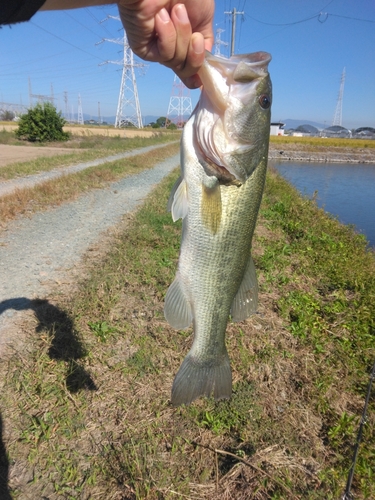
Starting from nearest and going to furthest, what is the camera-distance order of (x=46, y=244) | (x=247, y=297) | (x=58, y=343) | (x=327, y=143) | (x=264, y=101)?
(x=264, y=101) < (x=247, y=297) < (x=58, y=343) < (x=46, y=244) < (x=327, y=143)

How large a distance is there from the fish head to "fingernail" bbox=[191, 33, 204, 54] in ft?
0.20

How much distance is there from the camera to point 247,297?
219 cm

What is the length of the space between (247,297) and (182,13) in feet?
5.08

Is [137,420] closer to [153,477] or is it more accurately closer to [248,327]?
[153,477]

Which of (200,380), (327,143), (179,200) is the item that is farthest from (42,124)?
(327,143)

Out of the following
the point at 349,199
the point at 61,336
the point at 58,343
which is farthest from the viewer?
the point at 349,199

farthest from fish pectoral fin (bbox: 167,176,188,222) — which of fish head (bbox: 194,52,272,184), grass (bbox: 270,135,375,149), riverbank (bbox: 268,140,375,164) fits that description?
grass (bbox: 270,135,375,149)

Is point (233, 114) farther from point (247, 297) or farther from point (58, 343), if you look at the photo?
point (58, 343)

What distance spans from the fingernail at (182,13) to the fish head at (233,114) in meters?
0.20

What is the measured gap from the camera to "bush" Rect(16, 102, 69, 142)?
121ft

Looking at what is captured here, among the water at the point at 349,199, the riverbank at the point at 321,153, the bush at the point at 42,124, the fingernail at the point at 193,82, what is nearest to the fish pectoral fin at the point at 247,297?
the fingernail at the point at 193,82

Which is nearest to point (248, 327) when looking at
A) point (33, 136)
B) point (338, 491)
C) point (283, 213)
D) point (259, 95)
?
point (338, 491)

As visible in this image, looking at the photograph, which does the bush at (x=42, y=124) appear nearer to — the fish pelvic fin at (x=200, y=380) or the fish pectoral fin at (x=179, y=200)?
the fish pectoral fin at (x=179, y=200)

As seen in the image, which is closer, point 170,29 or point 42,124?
point 170,29
